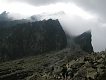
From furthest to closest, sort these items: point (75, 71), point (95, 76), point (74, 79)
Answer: point (75, 71), point (74, 79), point (95, 76)

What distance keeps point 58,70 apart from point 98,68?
1369 inches

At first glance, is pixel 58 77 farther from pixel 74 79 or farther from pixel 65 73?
pixel 74 79

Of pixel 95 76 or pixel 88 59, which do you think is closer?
pixel 95 76

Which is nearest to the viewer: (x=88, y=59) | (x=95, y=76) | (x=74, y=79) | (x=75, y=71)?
(x=95, y=76)

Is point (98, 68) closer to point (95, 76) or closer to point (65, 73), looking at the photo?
point (95, 76)

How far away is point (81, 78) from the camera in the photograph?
142 meters

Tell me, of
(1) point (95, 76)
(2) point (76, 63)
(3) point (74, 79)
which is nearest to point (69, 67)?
(2) point (76, 63)

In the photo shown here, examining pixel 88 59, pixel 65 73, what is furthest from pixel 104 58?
pixel 65 73

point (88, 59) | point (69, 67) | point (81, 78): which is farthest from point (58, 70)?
point (81, 78)

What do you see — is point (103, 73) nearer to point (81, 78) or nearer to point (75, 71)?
point (81, 78)

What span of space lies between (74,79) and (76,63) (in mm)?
19935

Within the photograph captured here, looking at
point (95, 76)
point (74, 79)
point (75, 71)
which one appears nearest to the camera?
point (95, 76)

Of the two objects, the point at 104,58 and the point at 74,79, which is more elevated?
the point at 104,58

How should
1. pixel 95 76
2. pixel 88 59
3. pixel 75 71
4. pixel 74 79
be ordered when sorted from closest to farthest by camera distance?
1. pixel 95 76
2. pixel 74 79
3. pixel 75 71
4. pixel 88 59
